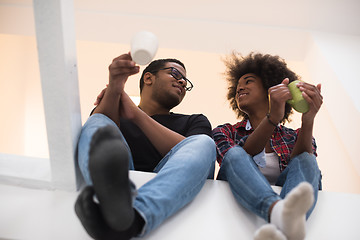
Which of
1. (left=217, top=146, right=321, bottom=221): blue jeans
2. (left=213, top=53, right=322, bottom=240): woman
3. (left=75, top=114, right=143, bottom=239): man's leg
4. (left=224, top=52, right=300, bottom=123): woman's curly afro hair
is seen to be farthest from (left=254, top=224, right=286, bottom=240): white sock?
(left=224, top=52, right=300, bottom=123): woman's curly afro hair

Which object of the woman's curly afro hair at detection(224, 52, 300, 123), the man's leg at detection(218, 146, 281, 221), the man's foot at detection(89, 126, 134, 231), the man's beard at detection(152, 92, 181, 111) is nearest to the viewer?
the man's foot at detection(89, 126, 134, 231)

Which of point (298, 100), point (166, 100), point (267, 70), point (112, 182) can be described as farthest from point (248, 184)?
point (267, 70)

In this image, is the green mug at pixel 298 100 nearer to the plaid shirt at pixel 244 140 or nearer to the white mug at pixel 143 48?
the plaid shirt at pixel 244 140

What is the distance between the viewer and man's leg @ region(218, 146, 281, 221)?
890 mm

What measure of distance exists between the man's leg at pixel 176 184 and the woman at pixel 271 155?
13 centimetres

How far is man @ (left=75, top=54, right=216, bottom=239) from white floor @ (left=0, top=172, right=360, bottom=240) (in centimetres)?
5

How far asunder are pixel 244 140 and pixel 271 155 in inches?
4.9

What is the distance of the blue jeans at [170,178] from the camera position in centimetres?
78

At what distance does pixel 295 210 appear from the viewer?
2.35 ft

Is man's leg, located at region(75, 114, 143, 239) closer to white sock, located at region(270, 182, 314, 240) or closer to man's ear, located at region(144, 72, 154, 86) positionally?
white sock, located at region(270, 182, 314, 240)

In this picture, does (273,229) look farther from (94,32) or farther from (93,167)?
(94,32)

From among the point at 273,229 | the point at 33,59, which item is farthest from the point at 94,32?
the point at 273,229

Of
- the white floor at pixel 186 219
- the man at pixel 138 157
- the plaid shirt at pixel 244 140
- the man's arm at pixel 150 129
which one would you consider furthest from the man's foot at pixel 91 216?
the plaid shirt at pixel 244 140

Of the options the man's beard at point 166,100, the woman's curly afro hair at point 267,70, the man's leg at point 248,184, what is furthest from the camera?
the woman's curly afro hair at point 267,70
